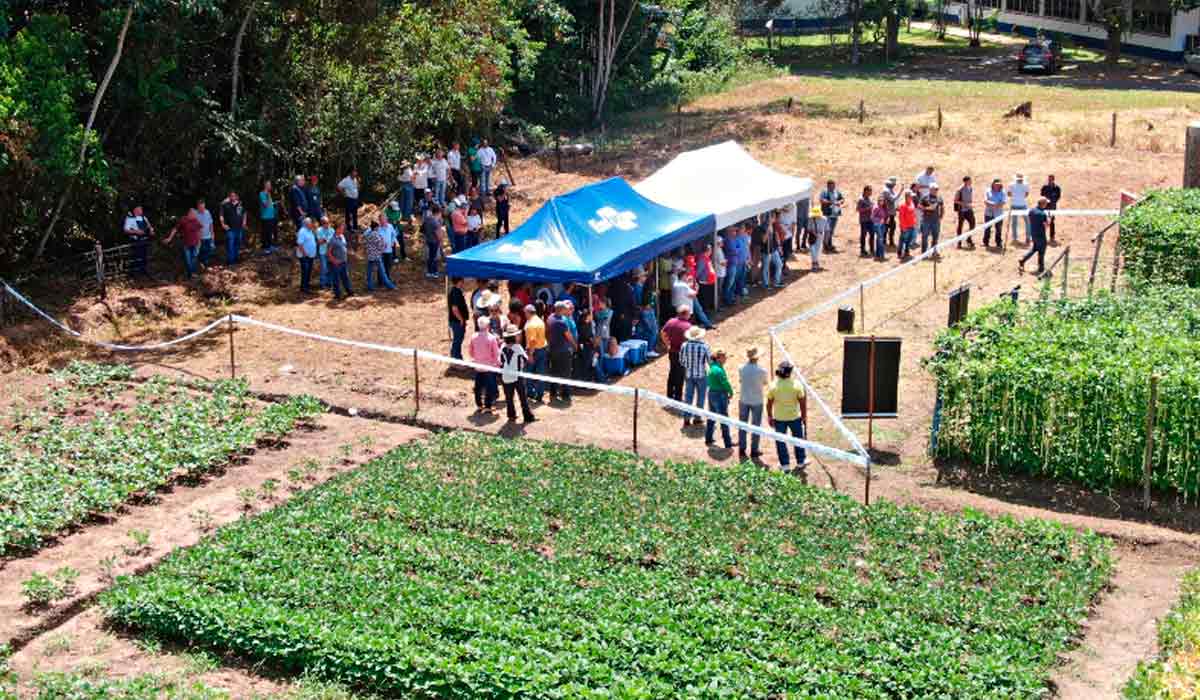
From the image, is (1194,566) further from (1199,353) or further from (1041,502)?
(1199,353)

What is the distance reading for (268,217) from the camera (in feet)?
95.8

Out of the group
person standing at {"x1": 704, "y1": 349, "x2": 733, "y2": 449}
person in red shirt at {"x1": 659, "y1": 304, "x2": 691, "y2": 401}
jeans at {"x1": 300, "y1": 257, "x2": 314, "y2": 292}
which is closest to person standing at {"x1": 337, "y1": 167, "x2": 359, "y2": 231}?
jeans at {"x1": 300, "y1": 257, "x2": 314, "y2": 292}

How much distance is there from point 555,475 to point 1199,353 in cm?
790

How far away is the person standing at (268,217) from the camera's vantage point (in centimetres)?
2905

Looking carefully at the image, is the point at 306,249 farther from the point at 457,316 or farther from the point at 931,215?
the point at 931,215

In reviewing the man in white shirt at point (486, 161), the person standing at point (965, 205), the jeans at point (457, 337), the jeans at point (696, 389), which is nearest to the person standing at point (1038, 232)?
the person standing at point (965, 205)

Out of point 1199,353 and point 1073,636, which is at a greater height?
point 1199,353

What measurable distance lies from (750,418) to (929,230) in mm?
12276

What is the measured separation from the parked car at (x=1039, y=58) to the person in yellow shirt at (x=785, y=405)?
4097 centimetres

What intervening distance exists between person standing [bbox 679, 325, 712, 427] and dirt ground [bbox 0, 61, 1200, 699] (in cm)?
59

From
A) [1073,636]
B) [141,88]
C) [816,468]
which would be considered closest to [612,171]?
[141,88]

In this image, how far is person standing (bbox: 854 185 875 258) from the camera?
29.5 m

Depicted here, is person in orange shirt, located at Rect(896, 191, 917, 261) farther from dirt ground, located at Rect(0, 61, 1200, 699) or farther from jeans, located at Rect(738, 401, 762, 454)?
jeans, located at Rect(738, 401, 762, 454)

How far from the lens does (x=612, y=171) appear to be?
1501 inches
